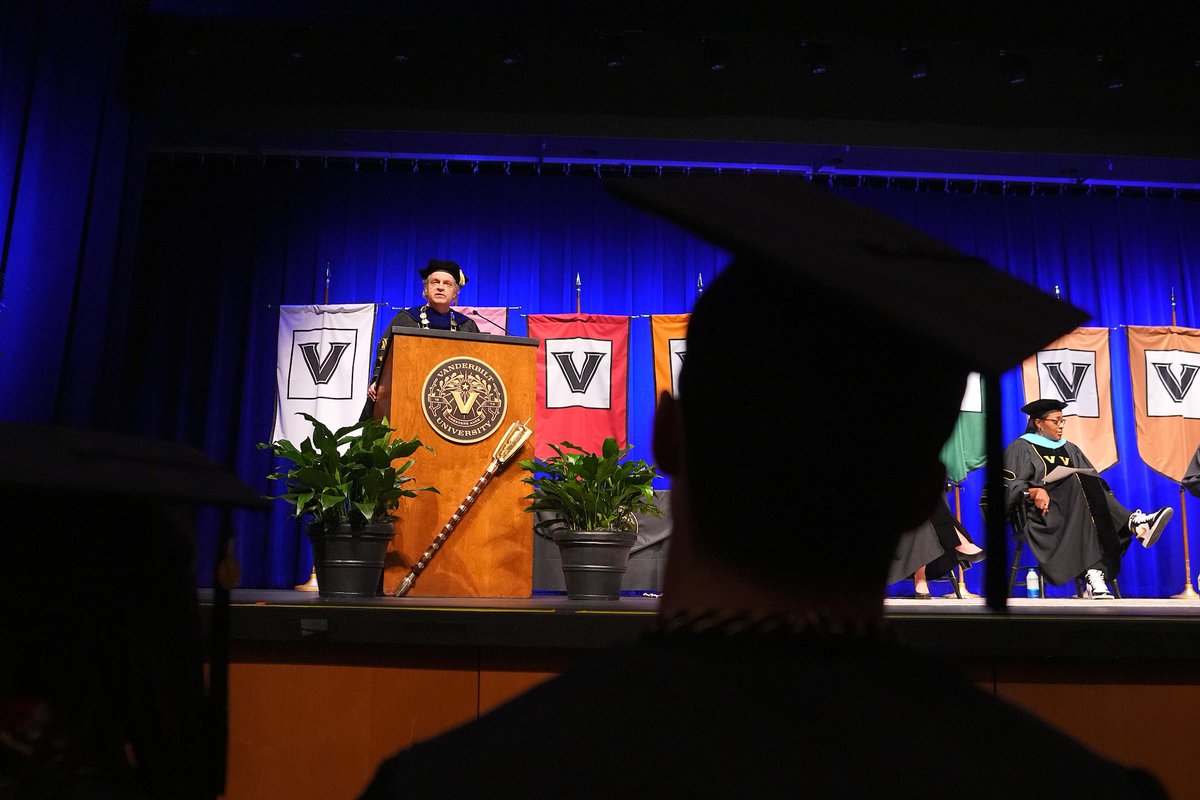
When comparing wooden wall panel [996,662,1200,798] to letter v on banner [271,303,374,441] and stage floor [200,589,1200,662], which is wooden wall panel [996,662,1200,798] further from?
letter v on banner [271,303,374,441]

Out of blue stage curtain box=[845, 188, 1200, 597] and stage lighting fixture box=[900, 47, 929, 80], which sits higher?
stage lighting fixture box=[900, 47, 929, 80]

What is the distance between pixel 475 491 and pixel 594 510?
53cm

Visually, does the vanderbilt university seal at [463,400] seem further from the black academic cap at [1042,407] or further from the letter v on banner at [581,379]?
the black academic cap at [1042,407]

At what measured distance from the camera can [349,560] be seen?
3.26m

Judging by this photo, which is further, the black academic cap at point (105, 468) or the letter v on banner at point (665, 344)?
the letter v on banner at point (665, 344)

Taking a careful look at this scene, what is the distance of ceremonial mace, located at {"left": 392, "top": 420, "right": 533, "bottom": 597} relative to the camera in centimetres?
371

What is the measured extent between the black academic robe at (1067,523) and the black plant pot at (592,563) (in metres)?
4.88

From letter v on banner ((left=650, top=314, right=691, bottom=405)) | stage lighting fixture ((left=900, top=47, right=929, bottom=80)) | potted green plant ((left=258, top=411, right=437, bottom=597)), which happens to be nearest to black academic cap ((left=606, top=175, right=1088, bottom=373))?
potted green plant ((left=258, top=411, right=437, bottom=597))

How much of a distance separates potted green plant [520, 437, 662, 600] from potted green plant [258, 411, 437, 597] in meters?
0.58

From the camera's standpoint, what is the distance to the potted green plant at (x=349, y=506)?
3246 mm

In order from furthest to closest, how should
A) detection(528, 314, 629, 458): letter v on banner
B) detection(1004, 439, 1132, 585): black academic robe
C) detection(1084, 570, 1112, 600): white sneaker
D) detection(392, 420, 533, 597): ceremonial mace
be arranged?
detection(528, 314, 629, 458): letter v on banner
detection(1084, 570, 1112, 600): white sneaker
detection(1004, 439, 1132, 585): black academic robe
detection(392, 420, 533, 597): ceremonial mace

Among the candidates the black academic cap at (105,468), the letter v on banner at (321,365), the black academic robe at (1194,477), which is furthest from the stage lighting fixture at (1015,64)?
the black academic cap at (105,468)

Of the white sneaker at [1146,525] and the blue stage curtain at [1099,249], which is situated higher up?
the blue stage curtain at [1099,249]

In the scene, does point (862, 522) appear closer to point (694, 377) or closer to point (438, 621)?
point (694, 377)
